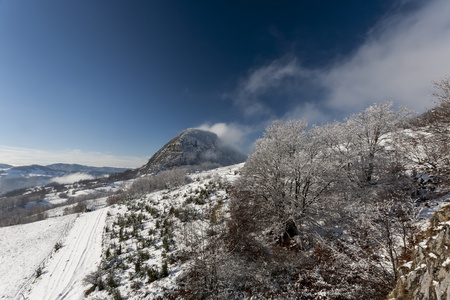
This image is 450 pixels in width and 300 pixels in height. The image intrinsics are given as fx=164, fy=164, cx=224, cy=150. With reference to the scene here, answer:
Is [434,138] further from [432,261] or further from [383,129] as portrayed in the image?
[432,261]

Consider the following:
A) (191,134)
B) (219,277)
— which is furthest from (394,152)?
(191,134)

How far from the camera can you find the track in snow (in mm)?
10836

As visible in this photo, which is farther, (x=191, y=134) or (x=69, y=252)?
(x=191, y=134)

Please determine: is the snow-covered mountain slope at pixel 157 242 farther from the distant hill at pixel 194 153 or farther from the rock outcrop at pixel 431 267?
the distant hill at pixel 194 153

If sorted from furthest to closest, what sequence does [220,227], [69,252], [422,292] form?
[69,252], [220,227], [422,292]

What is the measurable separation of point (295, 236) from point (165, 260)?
854 centimetres

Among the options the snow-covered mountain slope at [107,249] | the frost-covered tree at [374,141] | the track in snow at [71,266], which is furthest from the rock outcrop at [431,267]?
the track in snow at [71,266]

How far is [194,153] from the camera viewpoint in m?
128

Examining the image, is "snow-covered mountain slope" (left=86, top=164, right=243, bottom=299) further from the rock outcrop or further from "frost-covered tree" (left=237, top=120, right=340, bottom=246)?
the rock outcrop

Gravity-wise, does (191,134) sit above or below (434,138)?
above

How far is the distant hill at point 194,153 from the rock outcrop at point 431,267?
366ft

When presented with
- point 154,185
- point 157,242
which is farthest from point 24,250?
point 154,185

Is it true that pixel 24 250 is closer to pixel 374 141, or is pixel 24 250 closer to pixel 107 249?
pixel 107 249

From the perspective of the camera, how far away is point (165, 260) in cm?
1058
